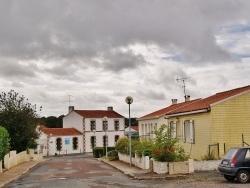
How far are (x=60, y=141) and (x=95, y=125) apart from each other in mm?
8201

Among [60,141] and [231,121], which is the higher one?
[231,121]

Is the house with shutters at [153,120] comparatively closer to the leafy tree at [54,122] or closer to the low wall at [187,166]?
the low wall at [187,166]

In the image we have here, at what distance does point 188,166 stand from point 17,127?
73.9ft

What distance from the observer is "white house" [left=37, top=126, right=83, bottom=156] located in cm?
7262

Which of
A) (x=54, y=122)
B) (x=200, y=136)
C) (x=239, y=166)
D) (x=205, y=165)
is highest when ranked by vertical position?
(x=54, y=122)

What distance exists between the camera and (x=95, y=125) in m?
79.8

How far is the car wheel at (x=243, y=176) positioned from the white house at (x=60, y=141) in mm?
56525

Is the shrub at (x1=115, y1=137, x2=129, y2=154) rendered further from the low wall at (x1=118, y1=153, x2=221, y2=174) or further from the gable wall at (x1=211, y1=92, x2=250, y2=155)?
the low wall at (x1=118, y1=153, x2=221, y2=174)

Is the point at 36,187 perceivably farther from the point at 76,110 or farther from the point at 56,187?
the point at 76,110

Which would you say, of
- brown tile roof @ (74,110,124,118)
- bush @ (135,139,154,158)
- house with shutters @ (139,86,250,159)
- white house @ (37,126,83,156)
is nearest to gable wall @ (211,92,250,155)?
house with shutters @ (139,86,250,159)

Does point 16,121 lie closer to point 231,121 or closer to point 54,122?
point 231,121

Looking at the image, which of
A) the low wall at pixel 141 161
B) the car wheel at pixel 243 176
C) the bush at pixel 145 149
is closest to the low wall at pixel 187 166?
the low wall at pixel 141 161

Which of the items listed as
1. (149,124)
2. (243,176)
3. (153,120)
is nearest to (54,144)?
(149,124)

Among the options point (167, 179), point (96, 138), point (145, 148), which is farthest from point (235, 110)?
point (96, 138)
